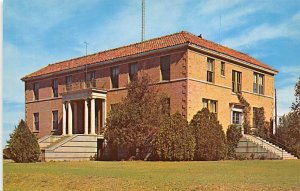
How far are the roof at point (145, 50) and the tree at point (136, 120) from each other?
176 inches

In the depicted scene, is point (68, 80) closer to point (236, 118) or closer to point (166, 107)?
point (166, 107)

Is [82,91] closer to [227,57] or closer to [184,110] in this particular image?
[184,110]

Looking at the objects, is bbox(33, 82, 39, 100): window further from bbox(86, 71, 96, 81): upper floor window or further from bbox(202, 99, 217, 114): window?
bbox(202, 99, 217, 114): window

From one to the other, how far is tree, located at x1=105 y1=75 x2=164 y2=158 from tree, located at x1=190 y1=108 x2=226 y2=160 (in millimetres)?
2521

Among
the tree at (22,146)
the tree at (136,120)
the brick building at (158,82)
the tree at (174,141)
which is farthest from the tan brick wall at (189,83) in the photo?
the tree at (22,146)

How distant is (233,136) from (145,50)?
9418 millimetres

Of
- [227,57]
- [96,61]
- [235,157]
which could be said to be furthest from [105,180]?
[96,61]

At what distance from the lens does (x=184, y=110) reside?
97.4ft

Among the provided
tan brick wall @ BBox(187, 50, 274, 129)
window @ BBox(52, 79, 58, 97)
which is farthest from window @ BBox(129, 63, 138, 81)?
window @ BBox(52, 79, 58, 97)

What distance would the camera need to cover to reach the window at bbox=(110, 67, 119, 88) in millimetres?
35034

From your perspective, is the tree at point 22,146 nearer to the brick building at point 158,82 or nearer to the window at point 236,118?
the brick building at point 158,82

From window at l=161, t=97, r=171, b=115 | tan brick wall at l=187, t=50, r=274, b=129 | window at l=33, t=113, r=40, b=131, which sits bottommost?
window at l=33, t=113, r=40, b=131

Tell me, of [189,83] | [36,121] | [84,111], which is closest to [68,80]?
[84,111]

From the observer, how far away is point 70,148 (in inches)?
1217
